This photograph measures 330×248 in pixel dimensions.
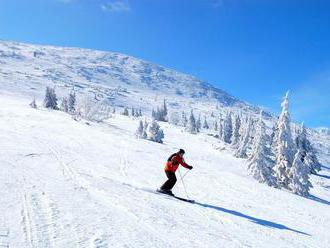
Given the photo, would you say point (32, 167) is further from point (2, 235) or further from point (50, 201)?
point (2, 235)

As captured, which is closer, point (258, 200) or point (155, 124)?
point (258, 200)

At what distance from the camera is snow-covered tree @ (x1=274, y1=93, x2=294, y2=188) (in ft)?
157

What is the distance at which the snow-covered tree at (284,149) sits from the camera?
4775 cm

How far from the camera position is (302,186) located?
4594 cm

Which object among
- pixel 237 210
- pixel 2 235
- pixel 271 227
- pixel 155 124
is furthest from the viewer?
pixel 155 124

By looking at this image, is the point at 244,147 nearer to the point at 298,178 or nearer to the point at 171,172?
the point at 298,178

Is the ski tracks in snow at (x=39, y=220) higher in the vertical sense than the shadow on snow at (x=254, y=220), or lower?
lower

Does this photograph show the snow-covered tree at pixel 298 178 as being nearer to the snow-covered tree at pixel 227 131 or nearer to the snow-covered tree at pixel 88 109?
the snow-covered tree at pixel 88 109

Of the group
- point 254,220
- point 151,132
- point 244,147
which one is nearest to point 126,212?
point 254,220

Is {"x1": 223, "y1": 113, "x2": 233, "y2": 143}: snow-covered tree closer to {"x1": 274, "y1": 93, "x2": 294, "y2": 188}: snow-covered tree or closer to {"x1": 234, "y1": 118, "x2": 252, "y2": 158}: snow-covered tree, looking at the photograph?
{"x1": 234, "y1": 118, "x2": 252, "y2": 158}: snow-covered tree

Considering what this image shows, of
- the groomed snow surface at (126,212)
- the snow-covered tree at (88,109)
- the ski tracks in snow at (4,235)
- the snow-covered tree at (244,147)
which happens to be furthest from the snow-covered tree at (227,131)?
the ski tracks in snow at (4,235)

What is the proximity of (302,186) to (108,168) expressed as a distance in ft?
111

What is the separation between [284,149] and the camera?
47.7 m

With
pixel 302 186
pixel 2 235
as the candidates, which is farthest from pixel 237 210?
pixel 302 186
